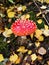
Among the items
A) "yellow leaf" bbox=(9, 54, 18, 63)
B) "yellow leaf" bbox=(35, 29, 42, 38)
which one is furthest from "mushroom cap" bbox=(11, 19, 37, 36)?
"yellow leaf" bbox=(9, 54, 18, 63)

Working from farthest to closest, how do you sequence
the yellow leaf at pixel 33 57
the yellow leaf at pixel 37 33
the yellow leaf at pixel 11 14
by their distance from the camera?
the yellow leaf at pixel 11 14 < the yellow leaf at pixel 37 33 < the yellow leaf at pixel 33 57

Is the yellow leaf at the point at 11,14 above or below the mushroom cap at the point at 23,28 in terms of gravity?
below

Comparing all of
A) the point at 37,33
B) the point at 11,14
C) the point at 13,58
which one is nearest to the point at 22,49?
the point at 13,58

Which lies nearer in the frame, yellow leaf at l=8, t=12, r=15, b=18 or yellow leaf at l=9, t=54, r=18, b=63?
yellow leaf at l=9, t=54, r=18, b=63

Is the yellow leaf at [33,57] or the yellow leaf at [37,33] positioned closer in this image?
the yellow leaf at [33,57]

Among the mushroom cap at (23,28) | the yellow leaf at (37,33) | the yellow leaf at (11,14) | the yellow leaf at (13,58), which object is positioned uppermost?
the mushroom cap at (23,28)

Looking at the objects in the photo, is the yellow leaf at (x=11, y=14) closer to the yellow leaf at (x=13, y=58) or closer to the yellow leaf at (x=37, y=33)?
the yellow leaf at (x=37, y=33)

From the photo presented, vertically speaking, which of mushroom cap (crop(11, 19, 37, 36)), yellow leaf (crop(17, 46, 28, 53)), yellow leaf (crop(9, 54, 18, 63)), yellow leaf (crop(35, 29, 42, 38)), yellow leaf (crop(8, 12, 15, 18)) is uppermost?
mushroom cap (crop(11, 19, 37, 36))

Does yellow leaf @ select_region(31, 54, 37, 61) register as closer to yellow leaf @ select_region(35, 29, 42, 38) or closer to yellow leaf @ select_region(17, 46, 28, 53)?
yellow leaf @ select_region(17, 46, 28, 53)

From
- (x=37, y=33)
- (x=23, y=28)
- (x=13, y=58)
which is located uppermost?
(x=23, y=28)

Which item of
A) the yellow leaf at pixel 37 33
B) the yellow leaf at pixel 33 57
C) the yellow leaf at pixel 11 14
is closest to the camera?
the yellow leaf at pixel 33 57

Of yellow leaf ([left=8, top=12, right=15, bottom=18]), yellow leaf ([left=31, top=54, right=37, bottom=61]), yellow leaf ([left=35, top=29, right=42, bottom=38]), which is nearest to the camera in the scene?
yellow leaf ([left=31, top=54, right=37, bottom=61])

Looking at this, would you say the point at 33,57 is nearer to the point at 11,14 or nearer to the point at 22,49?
the point at 22,49

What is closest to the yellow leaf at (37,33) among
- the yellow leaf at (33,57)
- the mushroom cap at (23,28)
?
the mushroom cap at (23,28)
